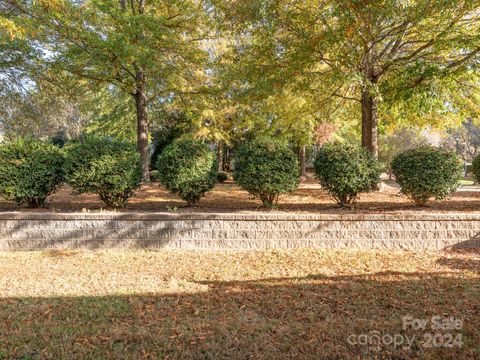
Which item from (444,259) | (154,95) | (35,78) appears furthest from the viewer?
(154,95)

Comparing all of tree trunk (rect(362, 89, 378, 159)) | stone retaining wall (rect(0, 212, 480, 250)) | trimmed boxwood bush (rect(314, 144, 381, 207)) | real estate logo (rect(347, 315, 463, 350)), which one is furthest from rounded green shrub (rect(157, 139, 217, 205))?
tree trunk (rect(362, 89, 378, 159))

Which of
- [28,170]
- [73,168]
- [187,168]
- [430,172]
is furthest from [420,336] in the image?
[28,170]

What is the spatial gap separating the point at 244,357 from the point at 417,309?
2.02m

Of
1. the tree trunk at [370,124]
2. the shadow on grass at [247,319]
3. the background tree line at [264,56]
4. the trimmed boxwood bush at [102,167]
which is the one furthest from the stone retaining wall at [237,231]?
the tree trunk at [370,124]

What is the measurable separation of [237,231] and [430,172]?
408 cm

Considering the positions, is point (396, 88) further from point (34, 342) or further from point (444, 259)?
point (34, 342)

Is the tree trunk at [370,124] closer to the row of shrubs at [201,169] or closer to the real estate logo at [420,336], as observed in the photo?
the row of shrubs at [201,169]

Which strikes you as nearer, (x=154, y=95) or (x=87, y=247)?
(x=87, y=247)

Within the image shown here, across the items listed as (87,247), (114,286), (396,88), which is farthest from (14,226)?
(396,88)

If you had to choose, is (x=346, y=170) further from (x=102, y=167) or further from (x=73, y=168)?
(x=73, y=168)

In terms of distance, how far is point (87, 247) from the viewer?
5707 millimetres

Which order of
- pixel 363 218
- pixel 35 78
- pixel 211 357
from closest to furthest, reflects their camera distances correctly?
1. pixel 211 357
2. pixel 363 218
3. pixel 35 78

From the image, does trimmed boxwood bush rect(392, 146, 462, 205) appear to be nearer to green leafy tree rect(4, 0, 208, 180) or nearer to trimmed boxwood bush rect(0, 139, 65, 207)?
green leafy tree rect(4, 0, 208, 180)

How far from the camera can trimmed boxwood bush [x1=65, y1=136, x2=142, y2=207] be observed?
632cm
